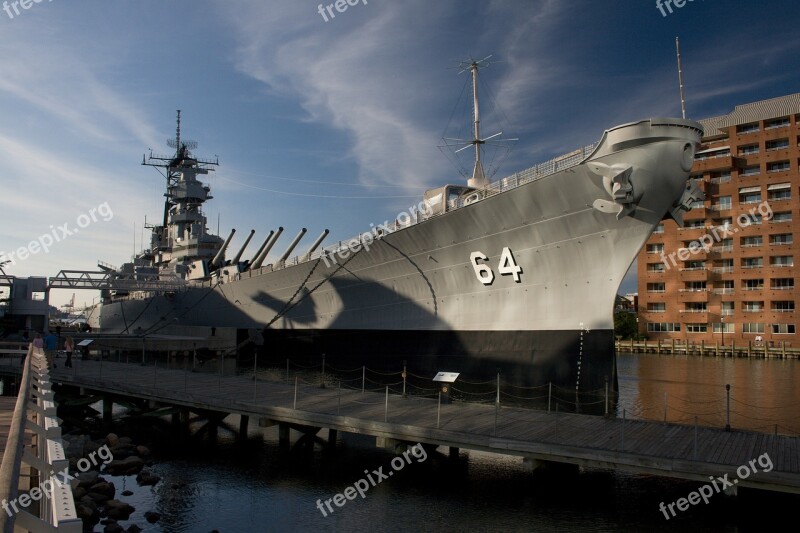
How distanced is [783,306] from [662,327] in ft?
32.0

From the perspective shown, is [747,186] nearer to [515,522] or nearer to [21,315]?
[515,522]

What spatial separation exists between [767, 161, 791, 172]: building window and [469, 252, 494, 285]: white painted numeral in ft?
149

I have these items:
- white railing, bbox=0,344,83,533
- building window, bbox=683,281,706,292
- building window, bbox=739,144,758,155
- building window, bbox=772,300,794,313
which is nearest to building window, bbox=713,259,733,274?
building window, bbox=683,281,706,292

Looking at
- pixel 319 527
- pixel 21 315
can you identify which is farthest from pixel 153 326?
pixel 319 527

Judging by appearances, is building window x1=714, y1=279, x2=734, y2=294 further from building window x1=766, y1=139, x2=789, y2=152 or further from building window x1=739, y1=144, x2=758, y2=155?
building window x1=766, y1=139, x2=789, y2=152

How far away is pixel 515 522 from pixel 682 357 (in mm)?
42545

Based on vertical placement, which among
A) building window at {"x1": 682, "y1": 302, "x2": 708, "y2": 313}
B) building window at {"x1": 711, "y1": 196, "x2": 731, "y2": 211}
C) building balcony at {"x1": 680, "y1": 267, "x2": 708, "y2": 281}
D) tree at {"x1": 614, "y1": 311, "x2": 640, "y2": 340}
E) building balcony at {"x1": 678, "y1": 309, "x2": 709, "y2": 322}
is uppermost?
building window at {"x1": 711, "y1": 196, "x2": 731, "y2": 211}

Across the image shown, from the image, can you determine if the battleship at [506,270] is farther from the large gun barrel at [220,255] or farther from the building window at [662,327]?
the building window at [662,327]

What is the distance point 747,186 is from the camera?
169ft

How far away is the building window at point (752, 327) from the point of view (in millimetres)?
48531

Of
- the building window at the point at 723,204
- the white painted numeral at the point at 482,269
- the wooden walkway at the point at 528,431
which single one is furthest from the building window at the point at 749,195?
the wooden walkway at the point at 528,431

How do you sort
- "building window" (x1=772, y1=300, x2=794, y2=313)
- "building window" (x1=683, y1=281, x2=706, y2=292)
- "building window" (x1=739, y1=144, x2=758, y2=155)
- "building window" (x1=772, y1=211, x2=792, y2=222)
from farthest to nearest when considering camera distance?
"building window" (x1=683, y1=281, x2=706, y2=292)
"building window" (x1=739, y1=144, x2=758, y2=155)
"building window" (x1=772, y1=211, x2=792, y2=222)
"building window" (x1=772, y1=300, x2=794, y2=313)

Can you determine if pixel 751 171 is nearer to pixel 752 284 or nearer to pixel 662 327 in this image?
pixel 752 284

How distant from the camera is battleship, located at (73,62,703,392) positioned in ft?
46.5
